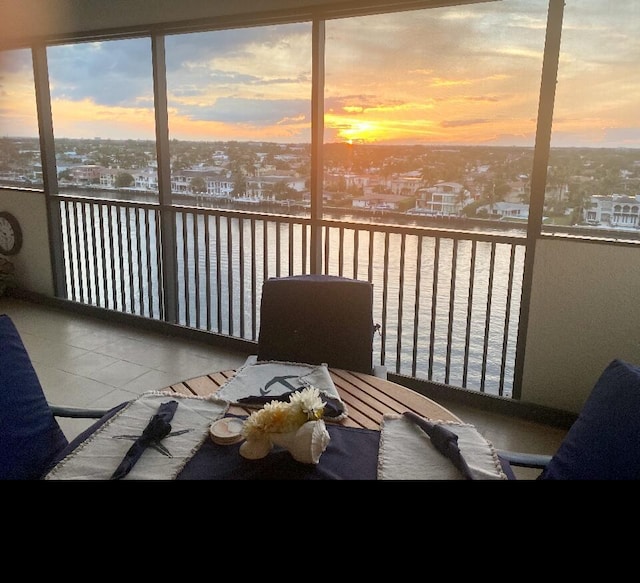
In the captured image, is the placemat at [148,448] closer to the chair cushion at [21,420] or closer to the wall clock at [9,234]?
the chair cushion at [21,420]

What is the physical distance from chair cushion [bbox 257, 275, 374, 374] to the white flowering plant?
0.89 meters

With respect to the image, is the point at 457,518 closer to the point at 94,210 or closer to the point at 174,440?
the point at 174,440

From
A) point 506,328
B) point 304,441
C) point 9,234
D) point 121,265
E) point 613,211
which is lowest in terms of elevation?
point 506,328

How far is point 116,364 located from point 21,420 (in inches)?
93.9

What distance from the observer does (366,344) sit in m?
2.32

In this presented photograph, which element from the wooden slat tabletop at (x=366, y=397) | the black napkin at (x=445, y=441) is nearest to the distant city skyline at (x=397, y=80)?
the wooden slat tabletop at (x=366, y=397)

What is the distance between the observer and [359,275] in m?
4.02

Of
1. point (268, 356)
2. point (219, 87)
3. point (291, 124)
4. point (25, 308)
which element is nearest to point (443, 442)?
Result: point (268, 356)

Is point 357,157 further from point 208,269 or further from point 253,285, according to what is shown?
point 208,269

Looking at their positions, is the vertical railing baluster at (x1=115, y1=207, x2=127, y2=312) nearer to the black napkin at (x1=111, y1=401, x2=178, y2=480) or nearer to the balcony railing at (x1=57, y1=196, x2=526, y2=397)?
the balcony railing at (x1=57, y1=196, x2=526, y2=397)

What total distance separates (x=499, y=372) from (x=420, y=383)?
0.53 m

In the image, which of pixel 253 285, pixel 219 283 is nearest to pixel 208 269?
pixel 219 283

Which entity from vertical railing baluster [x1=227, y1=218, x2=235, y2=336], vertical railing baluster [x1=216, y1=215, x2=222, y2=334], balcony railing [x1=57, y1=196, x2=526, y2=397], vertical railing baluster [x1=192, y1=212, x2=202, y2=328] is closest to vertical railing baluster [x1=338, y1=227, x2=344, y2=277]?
balcony railing [x1=57, y1=196, x2=526, y2=397]

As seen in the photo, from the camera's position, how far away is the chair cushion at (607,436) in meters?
1.25
